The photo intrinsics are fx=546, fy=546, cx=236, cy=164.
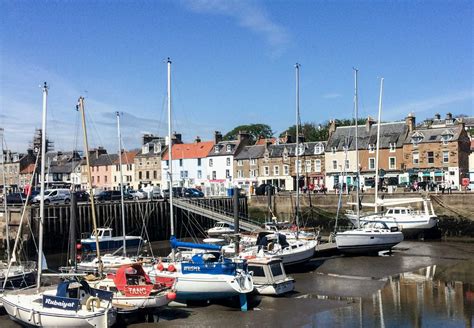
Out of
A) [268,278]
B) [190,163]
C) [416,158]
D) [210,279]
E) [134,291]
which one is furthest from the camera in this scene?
[190,163]

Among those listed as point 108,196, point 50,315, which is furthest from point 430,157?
point 50,315

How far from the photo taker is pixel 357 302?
2141cm

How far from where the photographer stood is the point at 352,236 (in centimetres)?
3341

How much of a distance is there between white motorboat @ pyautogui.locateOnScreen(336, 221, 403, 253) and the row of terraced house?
1413 centimetres

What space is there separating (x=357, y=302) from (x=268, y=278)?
3.67 m

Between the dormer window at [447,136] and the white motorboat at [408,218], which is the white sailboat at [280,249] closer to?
the white motorboat at [408,218]

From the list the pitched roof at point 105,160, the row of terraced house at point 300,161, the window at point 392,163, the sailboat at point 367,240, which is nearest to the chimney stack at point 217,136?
the row of terraced house at point 300,161

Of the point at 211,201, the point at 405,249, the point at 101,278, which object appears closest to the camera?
the point at 101,278

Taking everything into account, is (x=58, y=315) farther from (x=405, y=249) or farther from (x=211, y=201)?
(x=211, y=201)

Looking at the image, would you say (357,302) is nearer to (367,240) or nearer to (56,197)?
(367,240)

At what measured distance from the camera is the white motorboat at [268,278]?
73.5 ft

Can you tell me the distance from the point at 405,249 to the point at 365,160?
96.2ft

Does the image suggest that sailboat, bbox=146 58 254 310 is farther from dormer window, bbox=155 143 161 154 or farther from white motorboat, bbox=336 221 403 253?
dormer window, bbox=155 143 161 154

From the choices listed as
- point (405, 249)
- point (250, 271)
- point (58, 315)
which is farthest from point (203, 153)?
point (58, 315)
